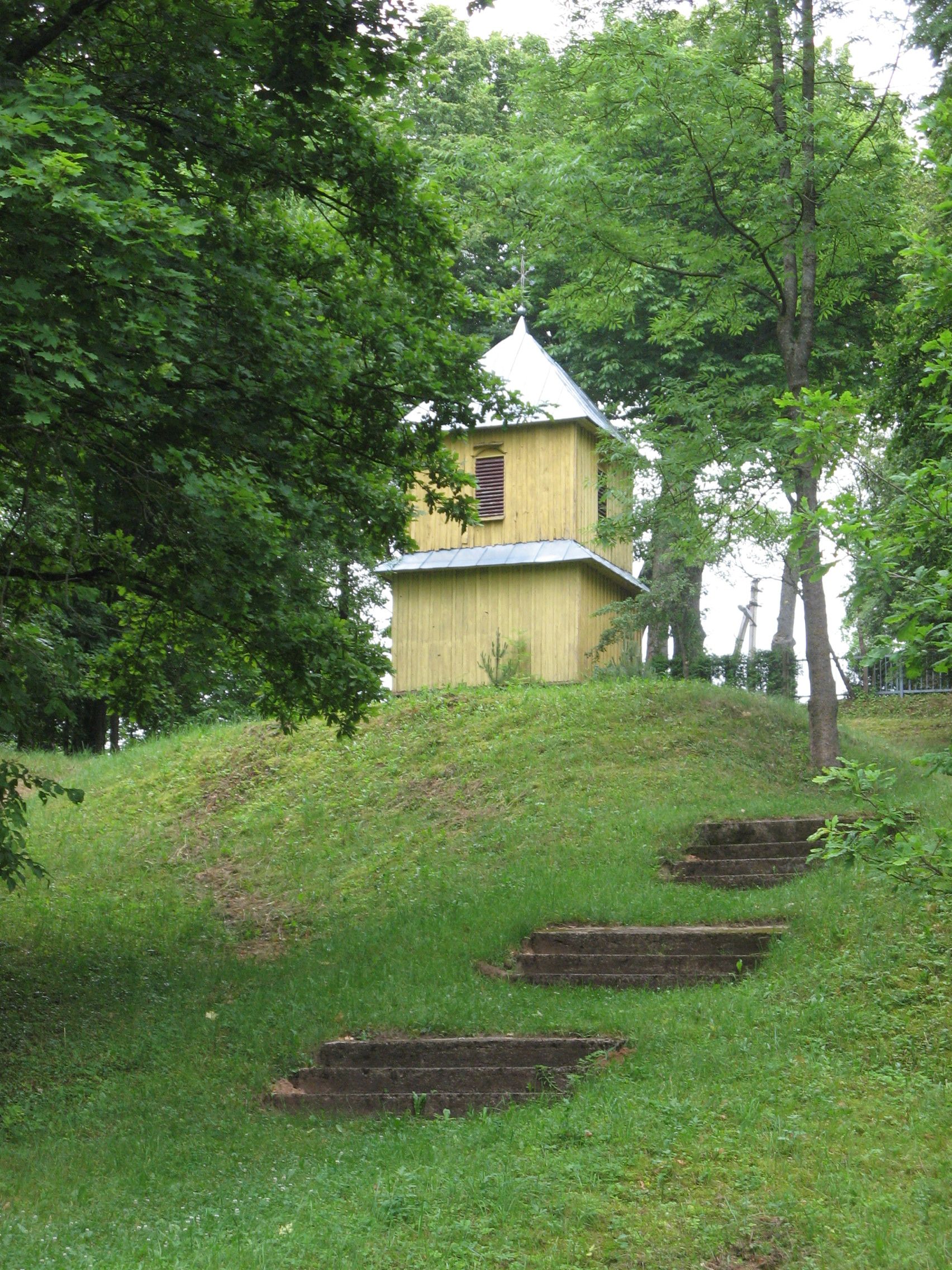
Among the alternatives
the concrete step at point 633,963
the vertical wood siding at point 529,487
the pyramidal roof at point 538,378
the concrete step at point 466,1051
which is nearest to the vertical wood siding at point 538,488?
the vertical wood siding at point 529,487

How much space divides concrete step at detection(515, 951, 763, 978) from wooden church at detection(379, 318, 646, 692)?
12415mm

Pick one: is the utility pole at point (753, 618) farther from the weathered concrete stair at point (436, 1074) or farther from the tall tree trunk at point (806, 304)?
the weathered concrete stair at point (436, 1074)

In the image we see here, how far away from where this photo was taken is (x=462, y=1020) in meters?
A: 9.55

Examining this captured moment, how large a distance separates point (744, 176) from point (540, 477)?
803cm

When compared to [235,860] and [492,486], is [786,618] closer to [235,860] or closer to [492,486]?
[492,486]

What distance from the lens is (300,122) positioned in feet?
32.1

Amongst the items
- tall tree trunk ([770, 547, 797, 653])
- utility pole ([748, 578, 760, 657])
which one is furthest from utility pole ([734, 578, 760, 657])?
tall tree trunk ([770, 547, 797, 653])

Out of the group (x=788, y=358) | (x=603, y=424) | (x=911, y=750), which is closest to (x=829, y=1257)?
(x=788, y=358)

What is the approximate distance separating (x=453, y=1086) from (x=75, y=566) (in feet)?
18.8

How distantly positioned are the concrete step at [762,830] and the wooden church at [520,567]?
9.10 meters

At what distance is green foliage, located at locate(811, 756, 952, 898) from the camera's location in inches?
237

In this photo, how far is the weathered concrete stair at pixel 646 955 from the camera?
33.9 ft

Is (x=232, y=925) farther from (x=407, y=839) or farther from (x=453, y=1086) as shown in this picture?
(x=453, y=1086)

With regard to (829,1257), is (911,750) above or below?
above
